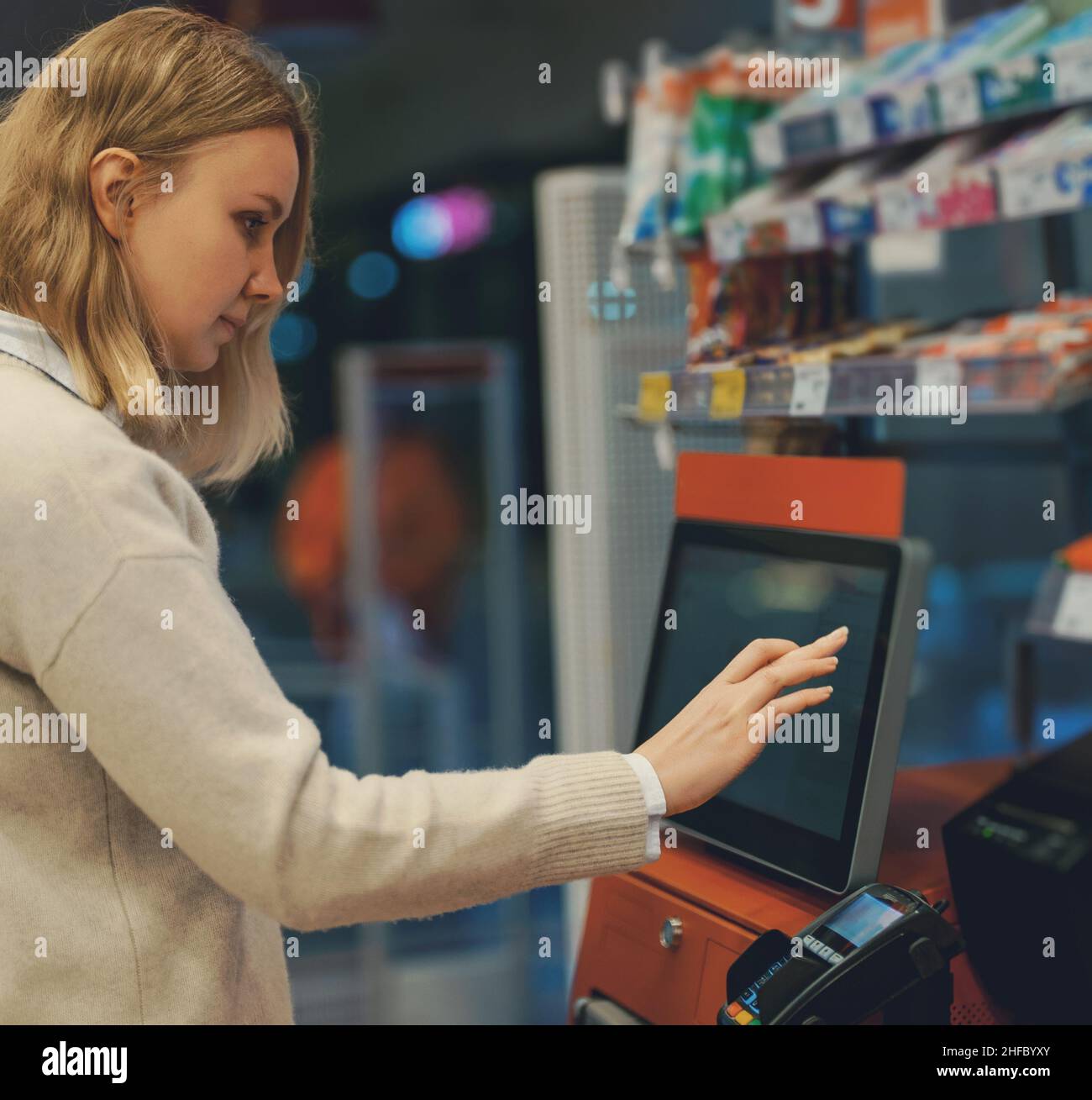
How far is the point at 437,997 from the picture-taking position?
11.8 feet

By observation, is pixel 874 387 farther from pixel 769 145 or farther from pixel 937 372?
pixel 769 145

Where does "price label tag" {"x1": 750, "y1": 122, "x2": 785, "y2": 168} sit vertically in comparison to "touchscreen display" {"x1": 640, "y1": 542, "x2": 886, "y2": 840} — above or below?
above

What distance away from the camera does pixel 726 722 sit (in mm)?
1256

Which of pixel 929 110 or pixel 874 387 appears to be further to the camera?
pixel 929 110

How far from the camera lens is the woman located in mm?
1090

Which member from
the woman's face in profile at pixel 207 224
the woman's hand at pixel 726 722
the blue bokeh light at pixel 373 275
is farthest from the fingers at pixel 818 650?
the blue bokeh light at pixel 373 275

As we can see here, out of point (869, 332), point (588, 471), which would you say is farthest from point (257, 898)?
point (588, 471)

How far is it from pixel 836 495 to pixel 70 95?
0.95 meters

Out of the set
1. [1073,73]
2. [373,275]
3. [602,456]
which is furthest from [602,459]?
[373,275]

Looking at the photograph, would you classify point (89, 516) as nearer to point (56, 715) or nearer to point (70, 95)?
point (56, 715)

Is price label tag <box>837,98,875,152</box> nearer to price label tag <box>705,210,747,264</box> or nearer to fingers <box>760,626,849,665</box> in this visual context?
price label tag <box>705,210,747,264</box>

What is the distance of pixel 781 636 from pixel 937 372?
442 millimetres

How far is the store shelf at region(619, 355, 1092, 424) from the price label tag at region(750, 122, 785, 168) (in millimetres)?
540

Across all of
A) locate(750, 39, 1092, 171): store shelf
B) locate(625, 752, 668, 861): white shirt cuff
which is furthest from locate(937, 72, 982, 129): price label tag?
locate(625, 752, 668, 861): white shirt cuff
